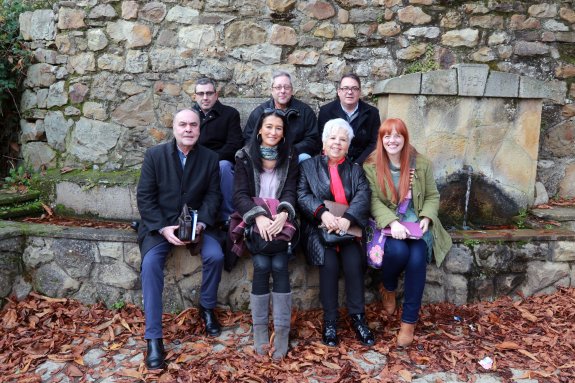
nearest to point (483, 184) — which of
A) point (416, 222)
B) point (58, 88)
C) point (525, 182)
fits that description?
point (525, 182)

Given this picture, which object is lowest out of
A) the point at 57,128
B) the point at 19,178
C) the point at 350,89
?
the point at 19,178

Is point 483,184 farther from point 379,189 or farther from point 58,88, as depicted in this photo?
point 58,88

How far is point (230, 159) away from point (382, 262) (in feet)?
5.05

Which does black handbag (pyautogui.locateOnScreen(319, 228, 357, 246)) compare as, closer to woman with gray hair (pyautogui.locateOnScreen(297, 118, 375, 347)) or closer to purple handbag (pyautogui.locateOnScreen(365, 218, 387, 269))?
woman with gray hair (pyautogui.locateOnScreen(297, 118, 375, 347))

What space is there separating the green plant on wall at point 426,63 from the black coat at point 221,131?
1.72 m

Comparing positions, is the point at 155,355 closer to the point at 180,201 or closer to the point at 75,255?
the point at 180,201

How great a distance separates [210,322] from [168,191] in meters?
0.92

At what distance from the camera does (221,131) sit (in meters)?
3.92

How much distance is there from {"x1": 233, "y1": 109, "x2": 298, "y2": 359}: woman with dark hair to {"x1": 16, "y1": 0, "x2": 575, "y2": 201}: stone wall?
1.41 m

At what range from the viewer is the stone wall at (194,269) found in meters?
3.40

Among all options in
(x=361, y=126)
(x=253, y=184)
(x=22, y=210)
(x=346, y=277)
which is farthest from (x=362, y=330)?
(x=22, y=210)

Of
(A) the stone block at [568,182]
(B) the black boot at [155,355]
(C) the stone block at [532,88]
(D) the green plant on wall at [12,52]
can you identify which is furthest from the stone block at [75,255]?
(A) the stone block at [568,182]

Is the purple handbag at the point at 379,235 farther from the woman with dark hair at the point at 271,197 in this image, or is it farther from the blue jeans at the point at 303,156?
the blue jeans at the point at 303,156

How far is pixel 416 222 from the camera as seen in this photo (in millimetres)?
3148
